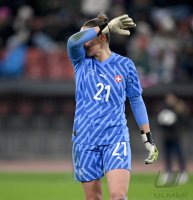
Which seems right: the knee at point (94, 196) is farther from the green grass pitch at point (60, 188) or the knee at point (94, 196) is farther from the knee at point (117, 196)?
the green grass pitch at point (60, 188)

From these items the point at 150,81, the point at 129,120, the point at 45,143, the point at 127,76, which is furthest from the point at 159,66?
the point at 127,76

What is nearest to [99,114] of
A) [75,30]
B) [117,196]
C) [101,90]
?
[101,90]

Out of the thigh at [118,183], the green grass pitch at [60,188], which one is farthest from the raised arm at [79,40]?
the green grass pitch at [60,188]

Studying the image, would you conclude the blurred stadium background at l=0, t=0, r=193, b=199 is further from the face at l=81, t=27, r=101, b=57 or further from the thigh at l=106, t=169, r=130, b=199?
the thigh at l=106, t=169, r=130, b=199

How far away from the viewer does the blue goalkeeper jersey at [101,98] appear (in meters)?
8.80

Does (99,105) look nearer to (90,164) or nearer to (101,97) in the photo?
(101,97)

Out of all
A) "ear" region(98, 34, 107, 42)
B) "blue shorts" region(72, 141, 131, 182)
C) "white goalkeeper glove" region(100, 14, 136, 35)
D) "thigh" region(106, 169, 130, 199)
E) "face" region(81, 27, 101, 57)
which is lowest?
"thigh" region(106, 169, 130, 199)

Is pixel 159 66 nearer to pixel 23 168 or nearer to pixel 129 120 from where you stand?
pixel 129 120

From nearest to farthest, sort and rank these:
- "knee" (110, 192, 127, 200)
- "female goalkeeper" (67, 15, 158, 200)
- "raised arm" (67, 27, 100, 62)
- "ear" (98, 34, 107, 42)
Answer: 1. "knee" (110, 192, 127, 200)
2. "raised arm" (67, 27, 100, 62)
3. "female goalkeeper" (67, 15, 158, 200)
4. "ear" (98, 34, 107, 42)

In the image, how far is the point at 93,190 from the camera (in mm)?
8781

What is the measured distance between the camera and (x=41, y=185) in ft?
57.0

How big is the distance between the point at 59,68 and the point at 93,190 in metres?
13.2

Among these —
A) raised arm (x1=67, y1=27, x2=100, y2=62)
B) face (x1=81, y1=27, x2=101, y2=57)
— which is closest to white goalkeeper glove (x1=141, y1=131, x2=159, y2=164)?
face (x1=81, y1=27, x2=101, y2=57)

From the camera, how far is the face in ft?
29.1
